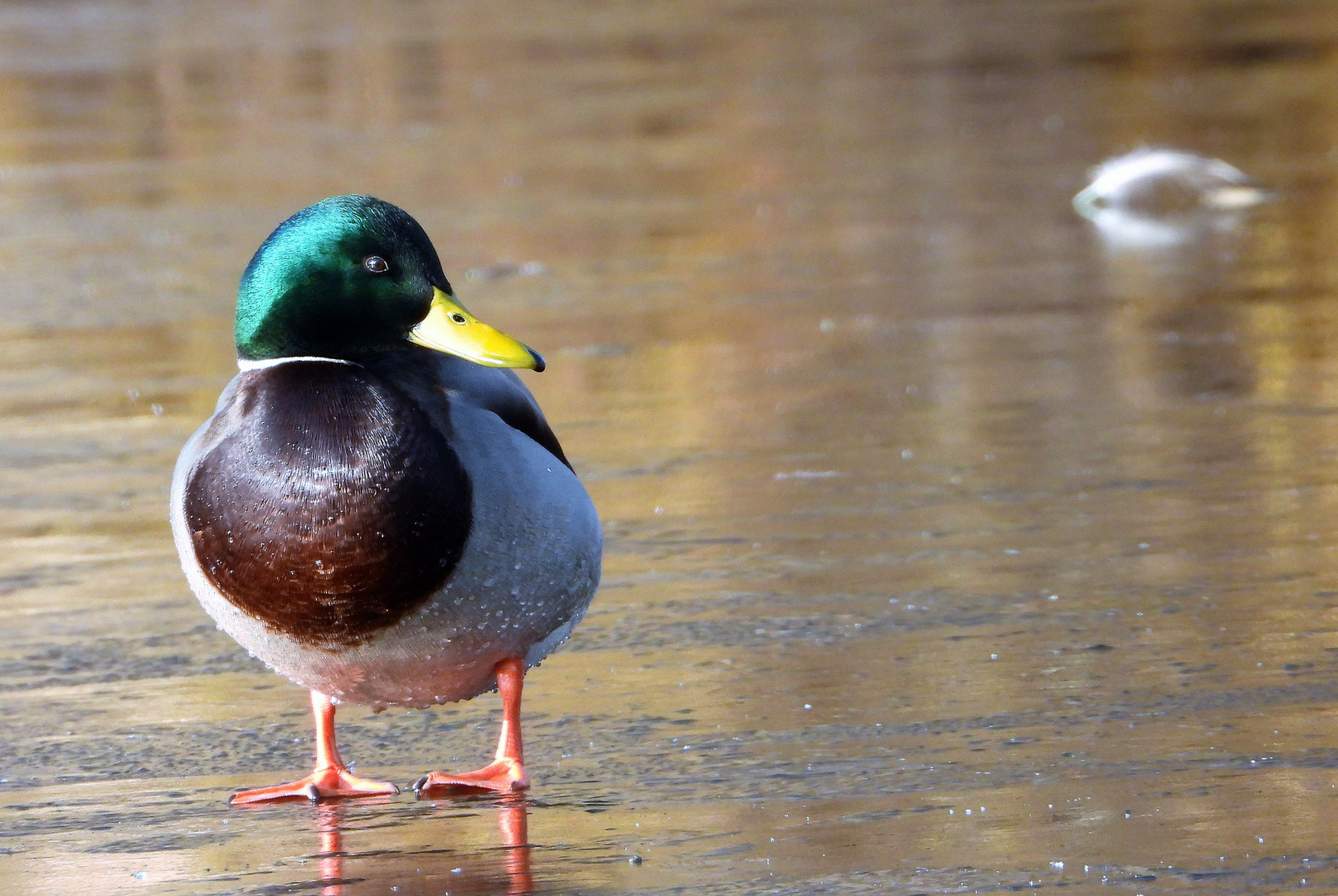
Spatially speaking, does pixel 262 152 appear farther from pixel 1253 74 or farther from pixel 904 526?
pixel 904 526

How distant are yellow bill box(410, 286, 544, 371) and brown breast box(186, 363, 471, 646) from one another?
124 mm

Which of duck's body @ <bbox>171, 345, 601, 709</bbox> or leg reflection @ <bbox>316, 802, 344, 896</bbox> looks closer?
leg reflection @ <bbox>316, 802, 344, 896</bbox>

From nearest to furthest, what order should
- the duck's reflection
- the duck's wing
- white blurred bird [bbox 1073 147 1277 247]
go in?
the duck's reflection < the duck's wing < white blurred bird [bbox 1073 147 1277 247]

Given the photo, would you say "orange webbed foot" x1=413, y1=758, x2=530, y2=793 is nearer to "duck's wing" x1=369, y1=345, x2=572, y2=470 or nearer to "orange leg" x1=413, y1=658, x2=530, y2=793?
"orange leg" x1=413, y1=658, x2=530, y2=793

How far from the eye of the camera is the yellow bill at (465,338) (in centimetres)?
324

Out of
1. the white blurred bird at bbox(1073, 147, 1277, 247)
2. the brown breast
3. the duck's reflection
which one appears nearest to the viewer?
the duck's reflection

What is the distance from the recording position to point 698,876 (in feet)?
9.53

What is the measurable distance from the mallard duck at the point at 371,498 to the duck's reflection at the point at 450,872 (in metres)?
0.19

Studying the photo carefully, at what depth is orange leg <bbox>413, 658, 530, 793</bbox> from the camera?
3297 millimetres

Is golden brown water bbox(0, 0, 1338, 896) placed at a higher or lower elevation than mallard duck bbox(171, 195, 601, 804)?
lower

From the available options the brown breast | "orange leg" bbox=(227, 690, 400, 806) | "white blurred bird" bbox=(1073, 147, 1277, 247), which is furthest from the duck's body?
"white blurred bird" bbox=(1073, 147, 1277, 247)

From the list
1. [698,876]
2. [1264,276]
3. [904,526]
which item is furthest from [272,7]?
[698,876]

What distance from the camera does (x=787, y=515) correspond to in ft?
15.6

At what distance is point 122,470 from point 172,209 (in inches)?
184
